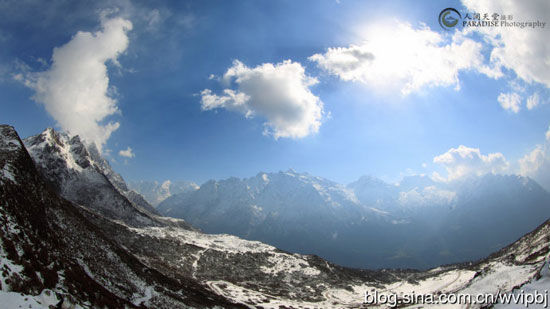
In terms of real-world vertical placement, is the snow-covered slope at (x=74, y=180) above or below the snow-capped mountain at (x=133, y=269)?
above

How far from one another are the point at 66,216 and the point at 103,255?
35.2 ft

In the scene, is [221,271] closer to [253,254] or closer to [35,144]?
[253,254]

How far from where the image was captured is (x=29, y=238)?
31.2 metres

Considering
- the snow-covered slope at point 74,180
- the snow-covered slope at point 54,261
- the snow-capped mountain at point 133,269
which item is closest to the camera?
the snow-covered slope at point 54,261

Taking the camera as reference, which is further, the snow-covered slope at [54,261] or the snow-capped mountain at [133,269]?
the snow-capped mountain at [133,269]

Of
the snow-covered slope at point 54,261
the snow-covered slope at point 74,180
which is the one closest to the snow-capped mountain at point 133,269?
the snow-covered slope at point 54,261

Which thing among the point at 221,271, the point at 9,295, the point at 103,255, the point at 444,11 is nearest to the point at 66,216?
the point at 103,255

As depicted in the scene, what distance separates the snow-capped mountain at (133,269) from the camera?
2733 centimetres

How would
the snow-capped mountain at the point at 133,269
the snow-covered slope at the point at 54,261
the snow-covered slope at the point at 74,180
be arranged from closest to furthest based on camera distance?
1. the snow-covered slope at the point at 54,261
2. the snow-capped mountain at the point at 133,269
3. the snow-covered slope at the point at 74,180

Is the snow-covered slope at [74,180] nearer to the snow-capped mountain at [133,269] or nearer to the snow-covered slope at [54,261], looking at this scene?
the snow-capped mountain at [133,269]

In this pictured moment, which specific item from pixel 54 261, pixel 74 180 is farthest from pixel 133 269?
pixel 74 180

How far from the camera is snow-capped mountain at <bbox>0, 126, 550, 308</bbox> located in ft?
89.7

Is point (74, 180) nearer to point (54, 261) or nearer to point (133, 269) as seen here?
point (133, 269)

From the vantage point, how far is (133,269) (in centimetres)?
5375
